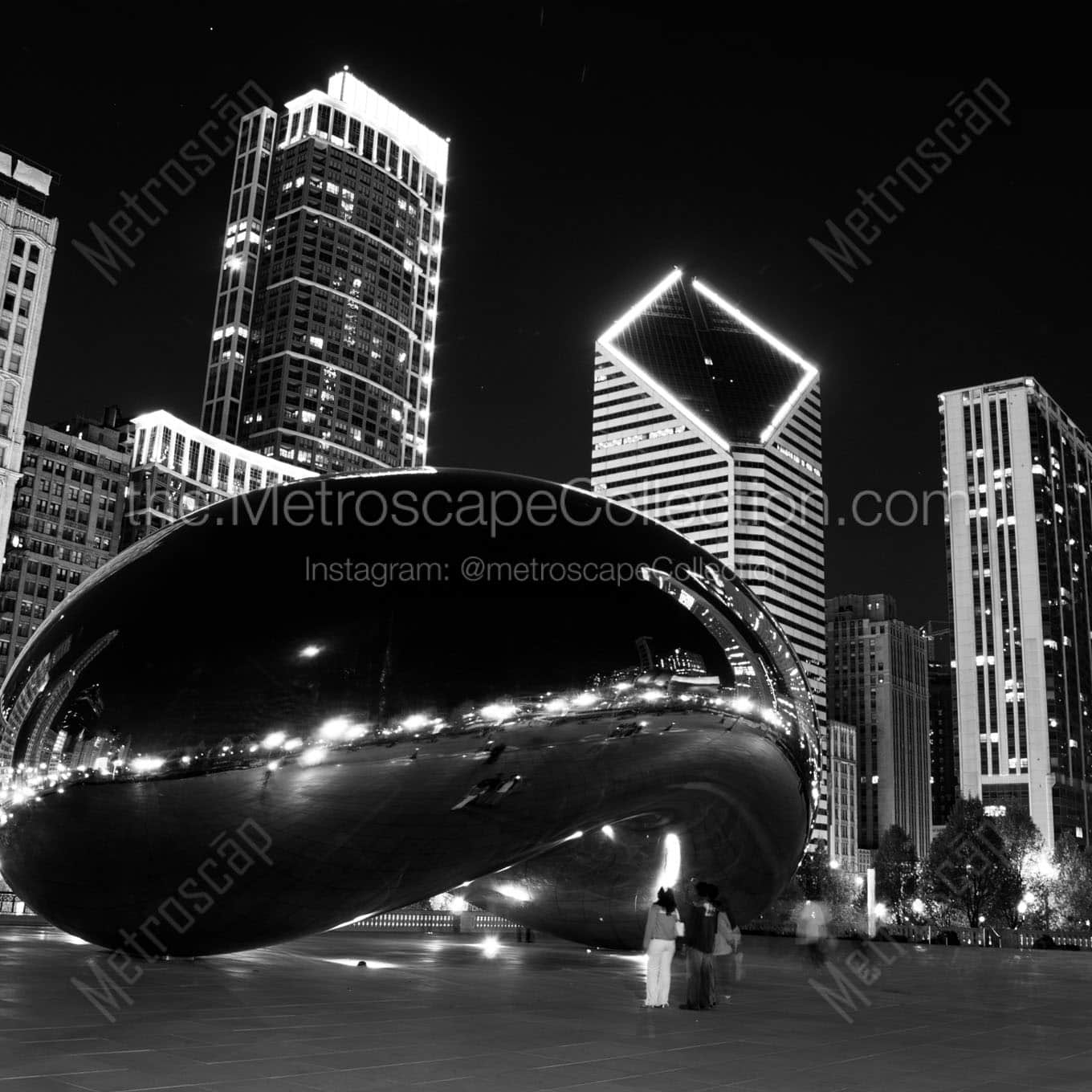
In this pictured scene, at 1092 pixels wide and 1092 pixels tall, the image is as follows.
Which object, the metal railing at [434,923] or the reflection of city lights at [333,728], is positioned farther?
the metal railing at [434,923]

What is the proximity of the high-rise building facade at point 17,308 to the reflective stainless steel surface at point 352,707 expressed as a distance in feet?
297

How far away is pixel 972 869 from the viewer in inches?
3179

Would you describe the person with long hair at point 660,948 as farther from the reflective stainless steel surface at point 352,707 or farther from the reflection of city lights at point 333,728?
the reflection of city lights at point 333,728

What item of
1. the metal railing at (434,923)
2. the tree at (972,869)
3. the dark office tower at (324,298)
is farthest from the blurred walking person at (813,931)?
the dark office tower at (324,298)

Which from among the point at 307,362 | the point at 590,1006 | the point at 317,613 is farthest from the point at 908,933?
the point at 307,362

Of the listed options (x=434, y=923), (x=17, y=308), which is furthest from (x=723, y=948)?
(x=17, y=308)

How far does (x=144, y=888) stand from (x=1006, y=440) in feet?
617

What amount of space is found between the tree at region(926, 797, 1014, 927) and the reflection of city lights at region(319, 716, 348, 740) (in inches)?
3075

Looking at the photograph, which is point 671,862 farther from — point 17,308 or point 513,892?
point 17,308

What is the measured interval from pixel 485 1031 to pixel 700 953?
3013 mm

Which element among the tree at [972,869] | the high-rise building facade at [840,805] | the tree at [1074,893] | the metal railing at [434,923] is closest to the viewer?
the metal railing at [434,923]

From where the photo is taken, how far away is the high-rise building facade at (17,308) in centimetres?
9650

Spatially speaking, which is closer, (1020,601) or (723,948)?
(723,948)

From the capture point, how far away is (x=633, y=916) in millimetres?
15570
